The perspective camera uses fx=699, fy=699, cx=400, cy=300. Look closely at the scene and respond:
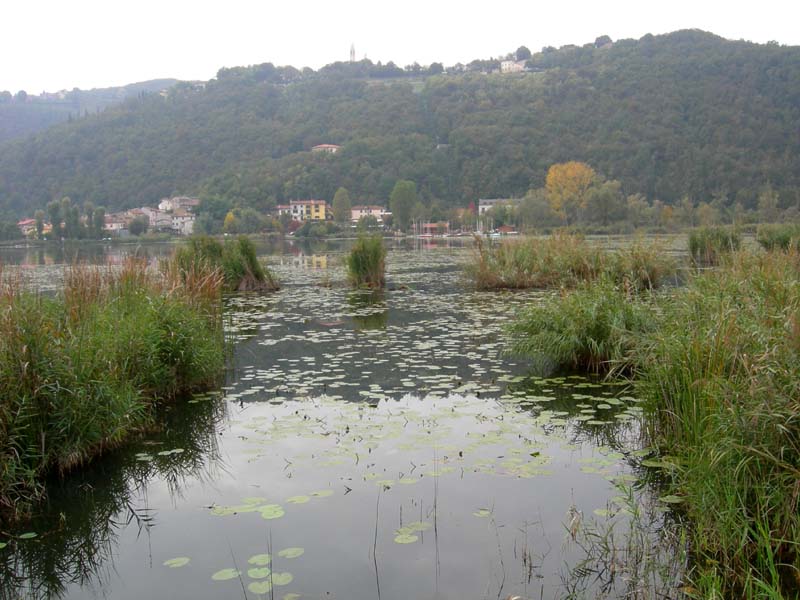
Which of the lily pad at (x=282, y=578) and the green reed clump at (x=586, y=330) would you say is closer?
the lily pad at (x=282, y=578)

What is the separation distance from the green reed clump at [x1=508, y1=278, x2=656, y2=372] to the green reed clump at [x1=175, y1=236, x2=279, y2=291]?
9129mm

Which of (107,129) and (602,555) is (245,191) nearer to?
(107,129)

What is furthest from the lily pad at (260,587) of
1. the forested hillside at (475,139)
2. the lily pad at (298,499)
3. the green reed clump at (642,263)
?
the forested hillside at (475,139)

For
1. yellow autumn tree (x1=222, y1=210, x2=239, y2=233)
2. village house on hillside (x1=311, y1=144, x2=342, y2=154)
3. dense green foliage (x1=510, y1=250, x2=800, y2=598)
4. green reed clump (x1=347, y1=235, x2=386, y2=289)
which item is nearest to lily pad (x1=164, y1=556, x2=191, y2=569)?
dense green foliage (x1=510, y1=250, x2=800, y2=598)

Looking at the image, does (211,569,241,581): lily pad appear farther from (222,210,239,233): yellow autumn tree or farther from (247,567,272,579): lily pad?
(222,210,239,233): yellow autumn tree

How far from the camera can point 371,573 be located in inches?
140

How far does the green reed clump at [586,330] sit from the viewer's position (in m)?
7.37

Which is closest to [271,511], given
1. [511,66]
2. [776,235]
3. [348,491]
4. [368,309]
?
[348,491]

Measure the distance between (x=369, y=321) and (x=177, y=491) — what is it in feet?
22.3

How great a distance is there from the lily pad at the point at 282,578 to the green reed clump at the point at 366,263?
12967 mm

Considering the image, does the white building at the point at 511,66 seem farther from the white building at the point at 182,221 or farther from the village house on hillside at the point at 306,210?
the white building at the point at 182,221

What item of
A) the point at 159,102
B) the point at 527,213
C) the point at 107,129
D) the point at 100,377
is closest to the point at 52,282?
the point at 100,377

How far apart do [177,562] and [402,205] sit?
6574 cm

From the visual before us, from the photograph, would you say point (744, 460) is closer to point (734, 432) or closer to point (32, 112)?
point (734, 432)
